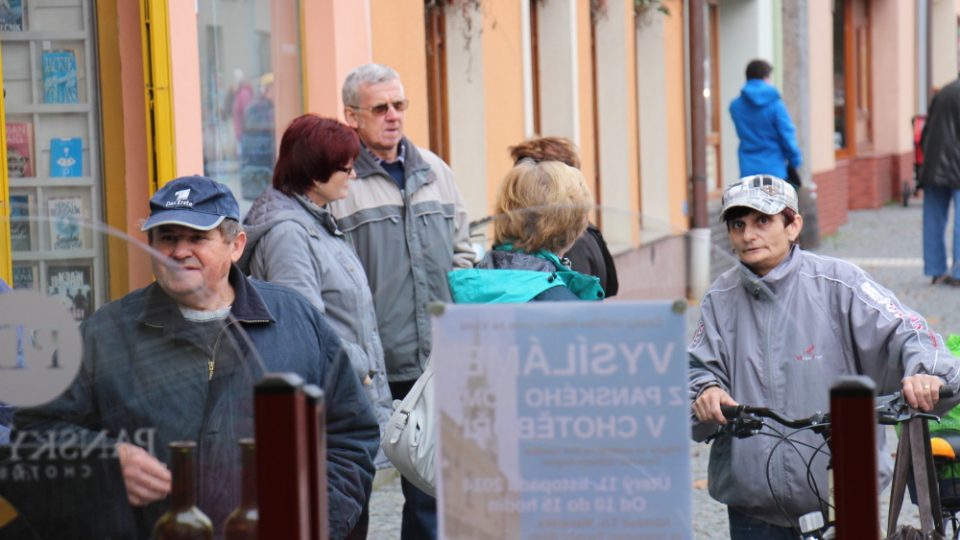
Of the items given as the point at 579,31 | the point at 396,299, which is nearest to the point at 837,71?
the point at 579,31

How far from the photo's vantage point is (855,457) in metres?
2.51

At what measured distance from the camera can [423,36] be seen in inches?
373

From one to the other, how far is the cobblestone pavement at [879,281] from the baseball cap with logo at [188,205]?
977 millimetres

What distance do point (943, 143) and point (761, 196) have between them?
11.0m

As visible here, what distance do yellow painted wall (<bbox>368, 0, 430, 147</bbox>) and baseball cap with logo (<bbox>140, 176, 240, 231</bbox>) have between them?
5.47 meters

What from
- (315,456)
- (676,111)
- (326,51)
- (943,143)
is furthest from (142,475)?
(676,111)

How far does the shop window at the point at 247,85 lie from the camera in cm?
757

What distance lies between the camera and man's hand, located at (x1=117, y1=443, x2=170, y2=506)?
2652 mm

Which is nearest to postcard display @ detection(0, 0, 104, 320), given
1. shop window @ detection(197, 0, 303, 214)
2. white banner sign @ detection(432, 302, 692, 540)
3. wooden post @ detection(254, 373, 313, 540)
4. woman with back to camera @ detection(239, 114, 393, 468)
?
shop window @ detection(197, 0, 303, 214)

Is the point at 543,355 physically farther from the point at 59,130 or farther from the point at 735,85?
the point at 735,85

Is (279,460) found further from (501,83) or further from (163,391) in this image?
(501,83)

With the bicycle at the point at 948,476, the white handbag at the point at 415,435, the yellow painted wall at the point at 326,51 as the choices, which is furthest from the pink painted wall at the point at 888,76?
the white handbag at the point at 415,435

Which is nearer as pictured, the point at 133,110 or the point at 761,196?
the point at 761,196

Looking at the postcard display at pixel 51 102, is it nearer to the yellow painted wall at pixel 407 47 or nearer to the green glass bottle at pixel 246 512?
the yellow painted wall at pixel 407 47
